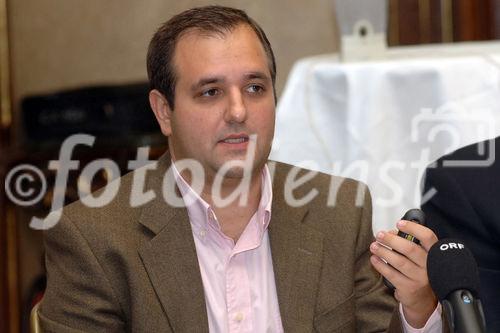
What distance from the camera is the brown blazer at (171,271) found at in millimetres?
1896

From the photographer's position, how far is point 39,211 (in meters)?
4.73

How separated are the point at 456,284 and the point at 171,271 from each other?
2.59 ft

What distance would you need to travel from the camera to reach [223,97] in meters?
1.91

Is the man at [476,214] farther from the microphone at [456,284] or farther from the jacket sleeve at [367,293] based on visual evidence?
the microphone at [456,284]

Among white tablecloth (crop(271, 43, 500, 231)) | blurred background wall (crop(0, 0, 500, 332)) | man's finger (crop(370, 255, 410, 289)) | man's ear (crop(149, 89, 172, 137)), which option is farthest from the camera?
blurred background wall (crop(0, 0, 500, 332))

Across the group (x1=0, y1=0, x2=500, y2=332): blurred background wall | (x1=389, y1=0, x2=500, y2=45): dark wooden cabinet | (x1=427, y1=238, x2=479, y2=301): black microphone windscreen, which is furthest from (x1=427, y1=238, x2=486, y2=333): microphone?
(x1=0, y1=0, x2=500, y2=332): blurred background wall

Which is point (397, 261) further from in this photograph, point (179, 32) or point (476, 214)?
point (179, 32)


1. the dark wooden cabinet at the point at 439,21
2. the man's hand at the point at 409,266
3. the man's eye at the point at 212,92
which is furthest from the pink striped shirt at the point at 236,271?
the dark wooden cabinet at the point at 439,21

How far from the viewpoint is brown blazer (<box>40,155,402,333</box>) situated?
1.90 meters

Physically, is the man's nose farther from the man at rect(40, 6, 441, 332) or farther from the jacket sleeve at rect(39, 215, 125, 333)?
the jacket sleeve at rect(39, 215, 125, 333)

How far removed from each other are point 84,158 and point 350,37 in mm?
1877

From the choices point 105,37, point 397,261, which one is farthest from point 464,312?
point 105,37

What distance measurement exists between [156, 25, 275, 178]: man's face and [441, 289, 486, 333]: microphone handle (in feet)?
2.33

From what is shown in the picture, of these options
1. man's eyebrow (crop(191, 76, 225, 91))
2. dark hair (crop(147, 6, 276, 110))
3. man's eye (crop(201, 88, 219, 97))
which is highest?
dark hair (crop(147, 6, 276, 110))
